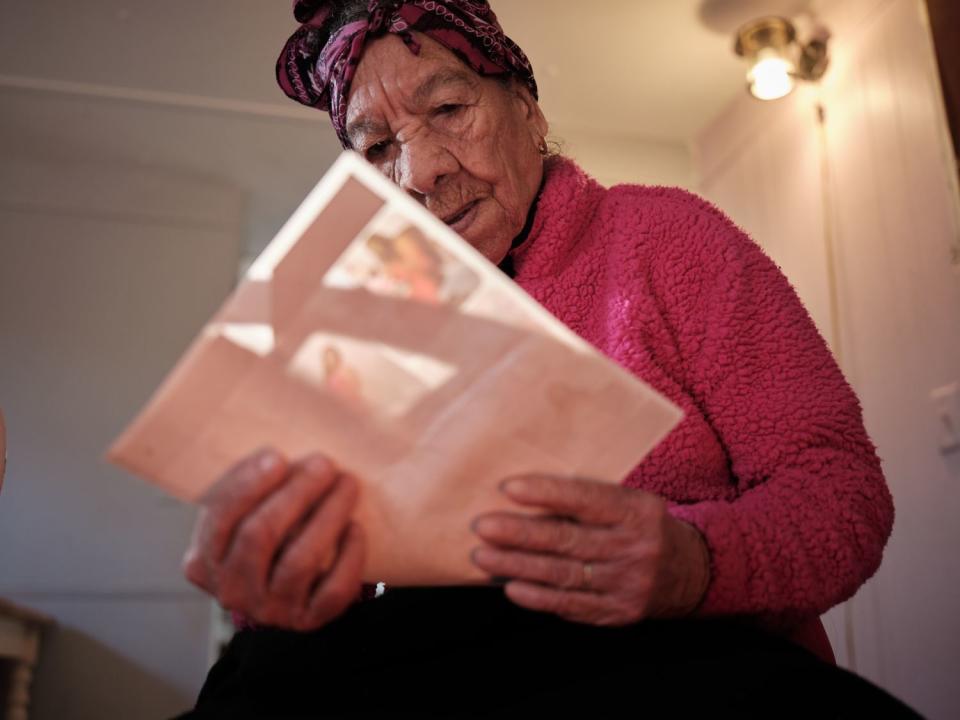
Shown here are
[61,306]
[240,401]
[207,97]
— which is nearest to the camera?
[240,401]

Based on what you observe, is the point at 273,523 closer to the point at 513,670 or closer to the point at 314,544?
the point at 314,544

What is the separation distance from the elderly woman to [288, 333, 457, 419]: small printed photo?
4 cm

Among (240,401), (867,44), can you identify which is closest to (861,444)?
(240,401)

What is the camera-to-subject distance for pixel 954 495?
5.81 feet

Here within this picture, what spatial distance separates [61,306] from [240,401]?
301 cm

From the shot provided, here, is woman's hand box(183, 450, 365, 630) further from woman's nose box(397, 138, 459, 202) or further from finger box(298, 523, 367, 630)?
woman's nose box(397, 138, 459, 202)

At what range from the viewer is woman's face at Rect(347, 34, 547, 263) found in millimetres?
980

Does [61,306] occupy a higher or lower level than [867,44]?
lower

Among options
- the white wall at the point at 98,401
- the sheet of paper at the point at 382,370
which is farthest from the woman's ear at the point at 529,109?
the white wall at the point at 98,401

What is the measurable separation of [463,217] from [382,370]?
0.49 m

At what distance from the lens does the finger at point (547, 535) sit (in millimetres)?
532

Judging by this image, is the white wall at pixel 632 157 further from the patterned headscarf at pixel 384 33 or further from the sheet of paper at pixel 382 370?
the sheet of paper at pixel 382 370

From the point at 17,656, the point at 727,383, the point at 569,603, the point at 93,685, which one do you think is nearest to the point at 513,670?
the point at 569,603

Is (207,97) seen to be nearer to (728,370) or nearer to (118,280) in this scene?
(118,280)
